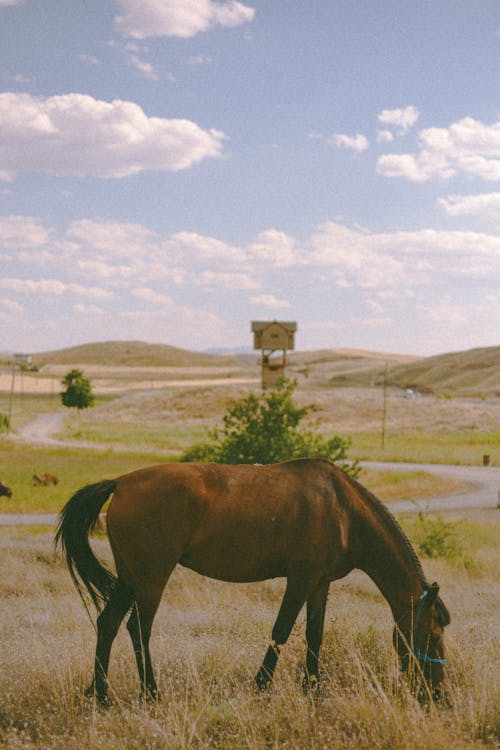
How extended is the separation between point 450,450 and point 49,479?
34.9 metres

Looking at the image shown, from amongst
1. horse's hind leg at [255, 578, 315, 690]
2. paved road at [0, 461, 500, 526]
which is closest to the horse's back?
horse's hind leg at [255, 578, 315, 690]

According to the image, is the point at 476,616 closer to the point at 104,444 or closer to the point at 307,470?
the point at 307,470

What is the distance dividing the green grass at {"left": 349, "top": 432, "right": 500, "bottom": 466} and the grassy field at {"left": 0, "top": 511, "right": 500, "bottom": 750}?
37.5m

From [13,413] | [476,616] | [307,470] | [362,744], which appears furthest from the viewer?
[13,413]

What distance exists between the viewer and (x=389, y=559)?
6355 mm

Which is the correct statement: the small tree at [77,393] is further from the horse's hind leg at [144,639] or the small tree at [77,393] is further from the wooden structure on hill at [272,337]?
the horse's hind leg at [144,639]

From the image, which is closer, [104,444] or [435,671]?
[435,671]

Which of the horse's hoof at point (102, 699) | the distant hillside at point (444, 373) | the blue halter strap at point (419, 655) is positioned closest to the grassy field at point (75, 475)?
the horse's hoof at point (102, 699)

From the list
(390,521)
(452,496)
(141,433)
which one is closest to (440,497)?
(452,496)

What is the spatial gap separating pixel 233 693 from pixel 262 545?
1.53m

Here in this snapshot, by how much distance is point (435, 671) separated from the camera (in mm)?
6102

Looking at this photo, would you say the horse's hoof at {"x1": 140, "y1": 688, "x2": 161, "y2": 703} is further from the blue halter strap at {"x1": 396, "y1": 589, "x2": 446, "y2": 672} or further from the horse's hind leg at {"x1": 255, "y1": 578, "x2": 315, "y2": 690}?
the blue halter strap at {"x1": 396, "y1": 589, "x2": 446, "y2": 672}

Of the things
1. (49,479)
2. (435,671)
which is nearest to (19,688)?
(435,671)

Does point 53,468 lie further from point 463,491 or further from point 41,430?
point 41,430
